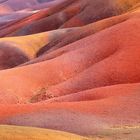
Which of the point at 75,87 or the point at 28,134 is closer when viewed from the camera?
the point at 28,134

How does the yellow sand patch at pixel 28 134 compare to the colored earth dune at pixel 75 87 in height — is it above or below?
below

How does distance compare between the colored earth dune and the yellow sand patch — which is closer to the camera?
the yellow sand patch

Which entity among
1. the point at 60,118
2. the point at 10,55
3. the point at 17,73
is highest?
the point at 10,55

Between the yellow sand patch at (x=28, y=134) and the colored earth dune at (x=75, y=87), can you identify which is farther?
the colored earth dune at (x=75, y=87)

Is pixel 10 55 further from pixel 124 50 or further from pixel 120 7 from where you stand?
pixel 124 50

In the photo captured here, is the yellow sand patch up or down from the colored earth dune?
down

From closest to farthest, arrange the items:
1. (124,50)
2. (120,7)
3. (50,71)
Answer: (124,50) < (50,71) < (120,7)

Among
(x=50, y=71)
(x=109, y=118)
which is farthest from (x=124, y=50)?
(x=109, y=118)

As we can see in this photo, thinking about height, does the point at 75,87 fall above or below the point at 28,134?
above
